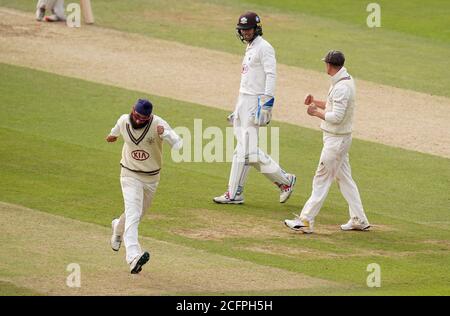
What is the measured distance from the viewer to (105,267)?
43.4 ft

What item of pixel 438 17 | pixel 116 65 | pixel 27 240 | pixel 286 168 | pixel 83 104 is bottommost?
pixel 27 240

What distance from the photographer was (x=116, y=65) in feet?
81.0

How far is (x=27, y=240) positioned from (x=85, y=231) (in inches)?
33.9

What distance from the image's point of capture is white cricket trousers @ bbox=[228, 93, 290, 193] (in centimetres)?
1658

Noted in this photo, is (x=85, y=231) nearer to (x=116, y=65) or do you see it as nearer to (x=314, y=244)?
(x=314, y=244)

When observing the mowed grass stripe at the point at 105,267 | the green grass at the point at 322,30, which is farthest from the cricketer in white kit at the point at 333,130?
the green grass at the point at 322,30

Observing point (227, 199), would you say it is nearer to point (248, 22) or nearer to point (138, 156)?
point (248, 22)

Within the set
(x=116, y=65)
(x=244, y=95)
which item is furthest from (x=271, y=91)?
(x=116, y=65)

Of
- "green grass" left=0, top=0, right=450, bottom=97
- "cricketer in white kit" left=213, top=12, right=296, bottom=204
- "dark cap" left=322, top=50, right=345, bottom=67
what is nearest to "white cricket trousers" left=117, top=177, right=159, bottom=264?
"dark cap" left=322, top=50, right=345, bottom=67

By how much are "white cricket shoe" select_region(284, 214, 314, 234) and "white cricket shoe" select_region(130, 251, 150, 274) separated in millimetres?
3119

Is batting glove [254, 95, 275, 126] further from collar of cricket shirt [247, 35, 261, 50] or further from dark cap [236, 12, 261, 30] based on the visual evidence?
dark cap [236, 12, 261, 30]

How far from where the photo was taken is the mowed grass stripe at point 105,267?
1242cm

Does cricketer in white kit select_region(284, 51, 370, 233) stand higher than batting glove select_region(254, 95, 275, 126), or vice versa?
batting glove select_region(254, 95, 275, 126)

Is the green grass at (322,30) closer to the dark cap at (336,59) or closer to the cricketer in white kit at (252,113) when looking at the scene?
the cricketer in white kit at (252,113)
